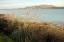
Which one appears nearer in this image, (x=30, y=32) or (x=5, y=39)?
(x=30, y=32)

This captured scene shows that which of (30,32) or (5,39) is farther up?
(30,32)

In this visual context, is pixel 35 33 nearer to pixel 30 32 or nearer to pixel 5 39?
pixel 30 32

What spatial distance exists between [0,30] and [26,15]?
47.0 inches

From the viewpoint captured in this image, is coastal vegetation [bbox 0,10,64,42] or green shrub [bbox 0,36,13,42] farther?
green shrub [bbox 0,36,13,42]

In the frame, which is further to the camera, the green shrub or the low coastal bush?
the green shrub

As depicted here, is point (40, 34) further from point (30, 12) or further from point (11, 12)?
point (11, 12)

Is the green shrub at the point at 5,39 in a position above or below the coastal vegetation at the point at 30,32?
below

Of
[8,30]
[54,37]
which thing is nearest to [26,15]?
[8,30]

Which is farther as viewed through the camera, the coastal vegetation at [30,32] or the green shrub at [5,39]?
the green shrub at [5,39]

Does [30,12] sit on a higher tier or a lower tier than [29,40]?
higher

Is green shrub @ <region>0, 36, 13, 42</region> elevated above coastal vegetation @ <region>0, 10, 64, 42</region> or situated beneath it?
situated beneath

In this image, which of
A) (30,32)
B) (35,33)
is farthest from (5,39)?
(35,33)

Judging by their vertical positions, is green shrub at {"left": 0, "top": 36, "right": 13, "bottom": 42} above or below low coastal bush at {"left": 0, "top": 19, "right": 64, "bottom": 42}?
below

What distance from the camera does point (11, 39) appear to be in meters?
7.42
